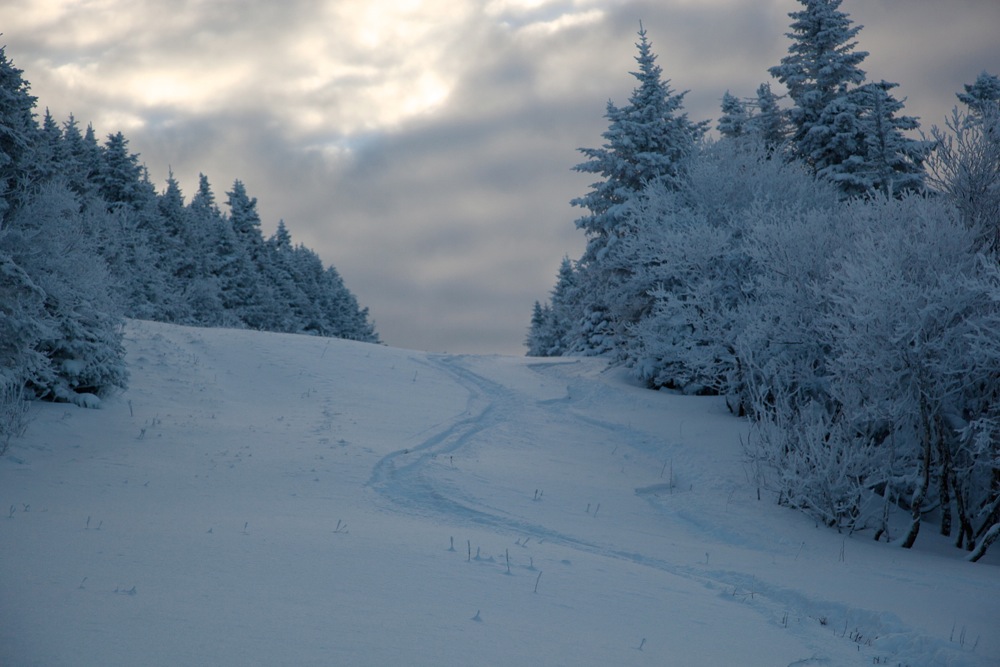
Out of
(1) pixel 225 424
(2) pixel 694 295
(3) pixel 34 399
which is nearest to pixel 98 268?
(3) pixel 34 399

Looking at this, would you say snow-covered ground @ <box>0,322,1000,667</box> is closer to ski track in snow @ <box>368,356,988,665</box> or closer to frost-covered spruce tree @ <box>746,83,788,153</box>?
ski track in snow @ <box>368,356,988,665</box>

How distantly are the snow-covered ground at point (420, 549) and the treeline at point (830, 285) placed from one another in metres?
1.11

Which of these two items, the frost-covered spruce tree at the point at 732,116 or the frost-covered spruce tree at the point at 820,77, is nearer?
the frost-covered spruce tree at the point at 820,77

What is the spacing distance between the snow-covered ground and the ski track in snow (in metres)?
0.05

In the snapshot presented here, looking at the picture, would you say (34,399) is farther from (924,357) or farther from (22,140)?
(924,357)

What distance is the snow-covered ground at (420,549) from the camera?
518 centimetres

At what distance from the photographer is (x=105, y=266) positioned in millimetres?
18422

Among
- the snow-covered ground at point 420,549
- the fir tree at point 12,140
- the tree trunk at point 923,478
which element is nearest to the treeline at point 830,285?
the tree trunk at point 923,478

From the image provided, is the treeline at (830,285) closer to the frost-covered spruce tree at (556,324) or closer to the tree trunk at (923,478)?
the tree trunk at (923,478)

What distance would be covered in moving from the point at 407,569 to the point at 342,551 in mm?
851

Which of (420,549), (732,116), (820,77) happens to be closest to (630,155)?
(820,77)

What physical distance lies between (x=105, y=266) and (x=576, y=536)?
14.9 meters

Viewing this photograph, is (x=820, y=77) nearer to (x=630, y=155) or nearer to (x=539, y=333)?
(x=630, y=155)

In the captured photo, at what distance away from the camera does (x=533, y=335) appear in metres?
62.2
